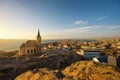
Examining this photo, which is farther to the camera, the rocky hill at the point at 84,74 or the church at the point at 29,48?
the church at the point at 29,48

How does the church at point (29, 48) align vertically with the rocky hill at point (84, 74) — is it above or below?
below

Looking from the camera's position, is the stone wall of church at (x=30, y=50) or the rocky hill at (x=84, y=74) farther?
the stone wall of church at (x=30, y=50)

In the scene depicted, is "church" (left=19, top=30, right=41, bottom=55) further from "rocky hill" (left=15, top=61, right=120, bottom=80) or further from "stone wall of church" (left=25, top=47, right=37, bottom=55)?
"rocky hill" (left=15, top=61, right=120, bottom=80)

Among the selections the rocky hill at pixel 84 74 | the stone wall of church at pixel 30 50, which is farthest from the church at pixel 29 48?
the rocky hill at pixel 84 74

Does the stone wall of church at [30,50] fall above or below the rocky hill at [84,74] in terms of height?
below

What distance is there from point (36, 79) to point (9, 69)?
76.9 ft

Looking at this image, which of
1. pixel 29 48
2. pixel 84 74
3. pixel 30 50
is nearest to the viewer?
pixel 84 74

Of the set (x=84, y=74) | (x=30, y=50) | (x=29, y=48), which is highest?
(x=84, y=74)

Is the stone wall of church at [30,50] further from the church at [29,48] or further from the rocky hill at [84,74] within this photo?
the rocky hill at [84,74]

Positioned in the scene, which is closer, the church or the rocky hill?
the rocky hill

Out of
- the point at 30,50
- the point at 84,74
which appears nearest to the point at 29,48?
the point at 30,50

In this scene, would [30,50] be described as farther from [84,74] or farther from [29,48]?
[84,74]

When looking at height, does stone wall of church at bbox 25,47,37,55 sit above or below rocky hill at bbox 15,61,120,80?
below

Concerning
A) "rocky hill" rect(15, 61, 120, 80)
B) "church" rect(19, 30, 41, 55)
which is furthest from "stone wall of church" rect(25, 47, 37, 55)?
"rocky hill" rect(15, 61, 120, 80)
